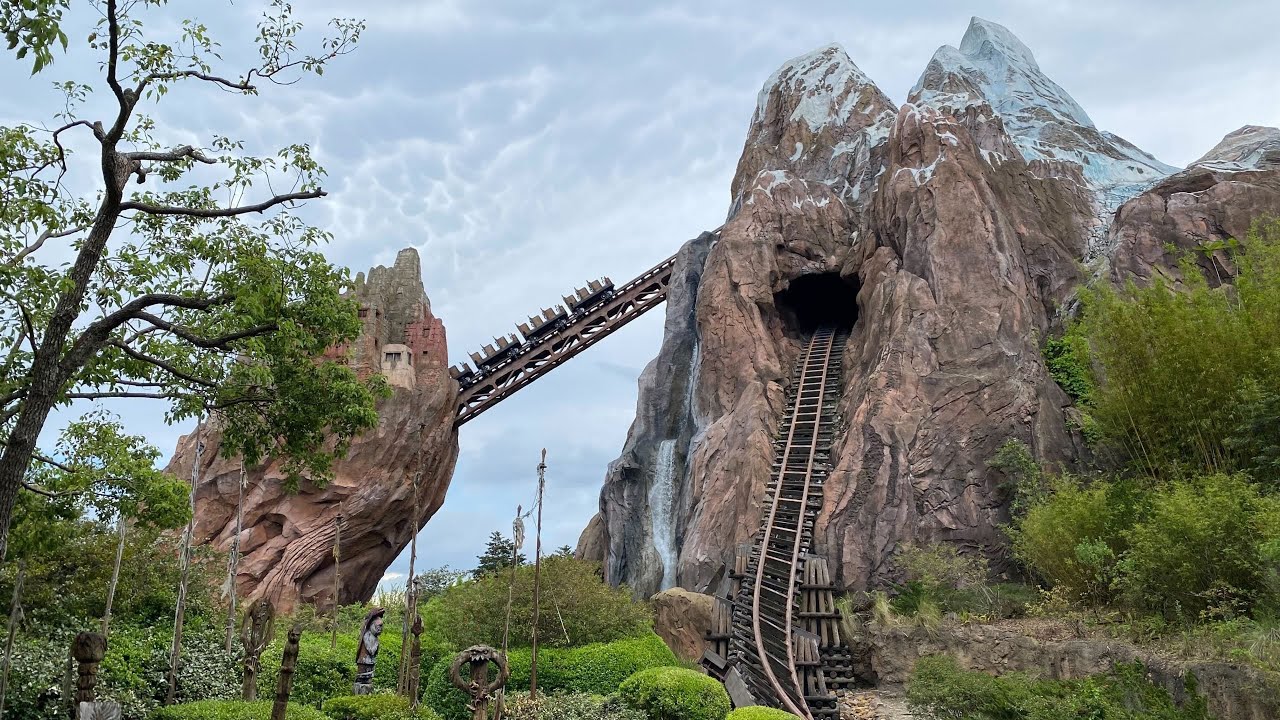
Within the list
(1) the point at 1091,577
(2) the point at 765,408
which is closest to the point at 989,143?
(2) the point at 765,408

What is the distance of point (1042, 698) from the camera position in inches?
400

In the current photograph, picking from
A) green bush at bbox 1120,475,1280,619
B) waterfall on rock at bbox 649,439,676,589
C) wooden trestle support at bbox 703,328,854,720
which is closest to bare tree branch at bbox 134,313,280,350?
wooden trestle support at bbox 703,328,854,720

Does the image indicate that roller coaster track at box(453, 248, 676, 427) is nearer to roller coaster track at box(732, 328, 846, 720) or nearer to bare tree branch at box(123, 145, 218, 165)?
roller coaster track at box(732, 328, 846, 720)

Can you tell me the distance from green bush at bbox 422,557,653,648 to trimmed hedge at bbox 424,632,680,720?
0.60 meters

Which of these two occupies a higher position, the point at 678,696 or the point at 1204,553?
the point at 1204,553

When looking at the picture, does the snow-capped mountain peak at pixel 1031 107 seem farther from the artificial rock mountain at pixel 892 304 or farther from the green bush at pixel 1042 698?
the green bush at pixel 1042 698

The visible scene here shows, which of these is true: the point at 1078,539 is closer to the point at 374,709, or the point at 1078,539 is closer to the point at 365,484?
the point at 374,709

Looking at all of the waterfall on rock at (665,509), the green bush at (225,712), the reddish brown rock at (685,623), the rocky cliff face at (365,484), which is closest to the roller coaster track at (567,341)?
the rocky cliff face at (365,484)

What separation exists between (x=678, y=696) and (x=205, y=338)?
701 centimetres

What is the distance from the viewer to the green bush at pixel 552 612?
14.2 m

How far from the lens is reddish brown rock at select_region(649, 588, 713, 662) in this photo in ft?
52.6

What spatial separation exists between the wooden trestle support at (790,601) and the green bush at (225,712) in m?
5.70

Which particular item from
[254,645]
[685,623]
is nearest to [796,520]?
[685,623]

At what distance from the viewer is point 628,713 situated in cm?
1143
